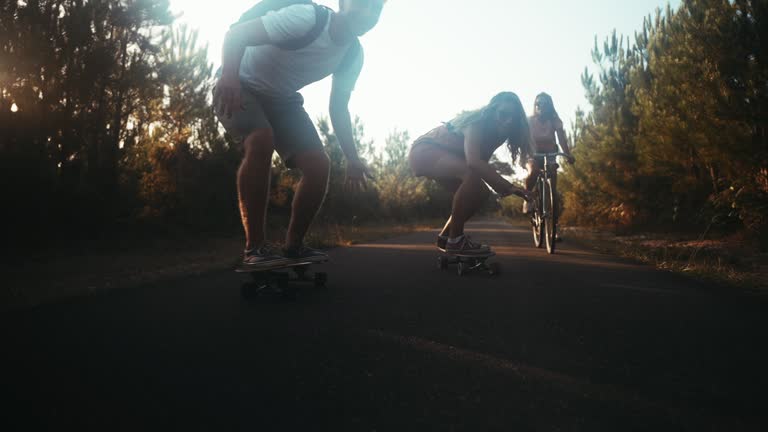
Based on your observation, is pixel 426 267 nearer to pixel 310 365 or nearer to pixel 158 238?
pixel 310 365

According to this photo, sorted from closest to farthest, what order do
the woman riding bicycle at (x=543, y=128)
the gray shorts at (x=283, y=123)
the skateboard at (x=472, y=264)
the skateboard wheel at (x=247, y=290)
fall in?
the skateboard wheel at (x=247, y=290)
the gray shorts at (x=283, y=123)
the skateboard at (x=472, y=264)
the woman riding bicycle at (x=543, y=128)

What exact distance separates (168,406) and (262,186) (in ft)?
5.82

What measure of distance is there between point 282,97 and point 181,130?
1400 cm

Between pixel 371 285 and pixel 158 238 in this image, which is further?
pixel 158 238

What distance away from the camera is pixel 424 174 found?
4.78 metres

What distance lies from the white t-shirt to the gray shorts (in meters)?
0.06

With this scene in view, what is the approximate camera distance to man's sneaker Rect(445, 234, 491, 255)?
388 centimetres

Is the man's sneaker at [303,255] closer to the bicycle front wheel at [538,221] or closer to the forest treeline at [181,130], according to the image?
the bicycle front wheel at [538,221]

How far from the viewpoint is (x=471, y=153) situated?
402cm

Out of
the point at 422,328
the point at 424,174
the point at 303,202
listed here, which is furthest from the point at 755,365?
the point at 424,174

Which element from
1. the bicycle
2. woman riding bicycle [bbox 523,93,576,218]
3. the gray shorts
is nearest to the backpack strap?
the gray shorts

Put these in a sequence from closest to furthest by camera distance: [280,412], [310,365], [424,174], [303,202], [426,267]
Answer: [280,412] < [310,365] < [303,202] < [426,267] < [424,174]

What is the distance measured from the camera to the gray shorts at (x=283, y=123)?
279 cm

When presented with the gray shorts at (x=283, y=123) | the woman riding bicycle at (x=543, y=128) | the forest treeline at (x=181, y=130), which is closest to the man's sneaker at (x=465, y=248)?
the gray shorts at (x=283, y=123)
